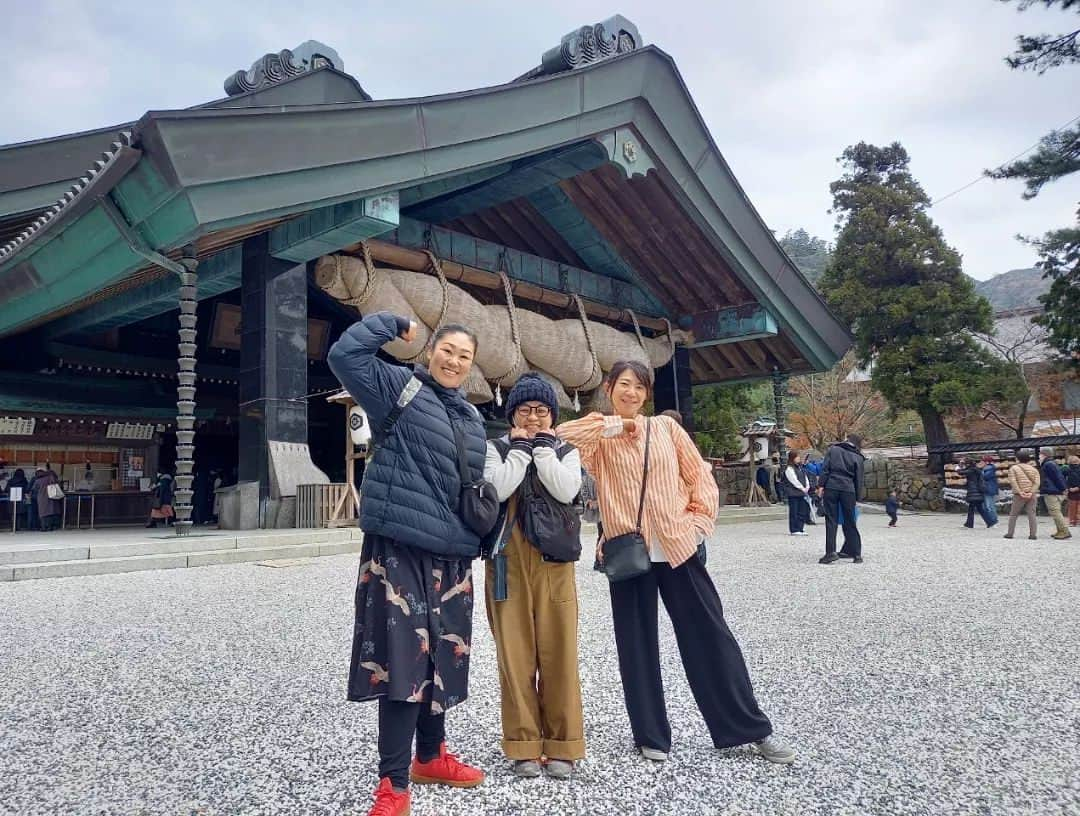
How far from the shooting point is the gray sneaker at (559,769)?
2.12 m

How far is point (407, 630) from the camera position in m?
1.90

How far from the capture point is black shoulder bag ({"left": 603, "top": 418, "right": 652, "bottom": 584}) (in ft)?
7.47

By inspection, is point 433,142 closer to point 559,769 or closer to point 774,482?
point 559,769

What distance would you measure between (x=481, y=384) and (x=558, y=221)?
3826 millimetres

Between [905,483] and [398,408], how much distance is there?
20.1 m

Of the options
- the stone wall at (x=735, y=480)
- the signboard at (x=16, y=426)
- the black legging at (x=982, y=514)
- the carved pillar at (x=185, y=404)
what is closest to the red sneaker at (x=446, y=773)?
the carved pillar at (x=185, y=404)

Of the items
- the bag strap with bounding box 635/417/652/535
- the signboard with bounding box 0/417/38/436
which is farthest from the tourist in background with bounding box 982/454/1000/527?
the signboard with bounding box 0/417/38/436

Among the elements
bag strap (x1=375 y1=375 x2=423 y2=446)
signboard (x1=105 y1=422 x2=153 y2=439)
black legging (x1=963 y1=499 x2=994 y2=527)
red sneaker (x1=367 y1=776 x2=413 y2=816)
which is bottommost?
black legging (x1=963 y1=499 x2=994 y2=527)

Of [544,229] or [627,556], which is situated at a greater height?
[544,229]

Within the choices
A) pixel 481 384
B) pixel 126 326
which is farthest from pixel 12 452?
pixel 481 384

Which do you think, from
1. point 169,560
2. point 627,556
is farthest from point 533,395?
point 169,560

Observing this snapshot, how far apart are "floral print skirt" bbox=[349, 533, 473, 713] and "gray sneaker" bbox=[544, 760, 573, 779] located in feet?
1.27

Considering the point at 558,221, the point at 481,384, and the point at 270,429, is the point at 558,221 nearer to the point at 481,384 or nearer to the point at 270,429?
A: the point at 481,384

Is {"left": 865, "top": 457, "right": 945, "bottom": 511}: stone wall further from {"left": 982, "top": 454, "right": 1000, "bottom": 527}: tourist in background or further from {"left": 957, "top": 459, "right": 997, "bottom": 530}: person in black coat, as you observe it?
{"left": 957, "top": 459, "right": 997, "bottom": 530}: person in black coat
